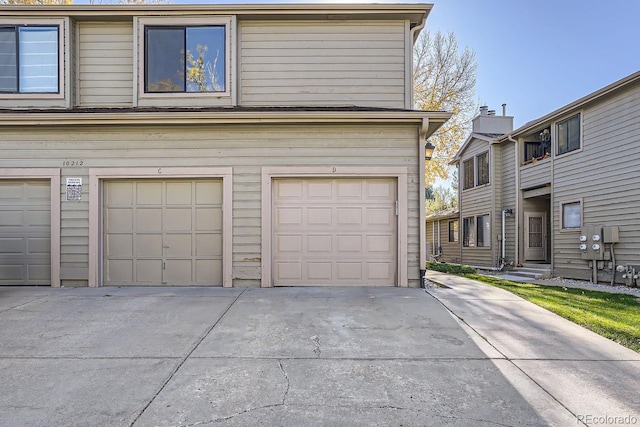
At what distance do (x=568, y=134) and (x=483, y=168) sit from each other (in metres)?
4.26

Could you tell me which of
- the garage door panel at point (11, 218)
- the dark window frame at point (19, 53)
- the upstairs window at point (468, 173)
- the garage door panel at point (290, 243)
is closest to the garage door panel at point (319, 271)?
the garage door panel at point (290, 243)

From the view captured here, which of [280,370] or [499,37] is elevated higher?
[499,37]

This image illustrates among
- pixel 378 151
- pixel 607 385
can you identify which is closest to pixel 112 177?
pixel 378 151

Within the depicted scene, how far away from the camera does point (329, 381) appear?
10.2 ft

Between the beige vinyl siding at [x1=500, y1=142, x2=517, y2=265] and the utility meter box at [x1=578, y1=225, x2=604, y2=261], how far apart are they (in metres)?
3.21

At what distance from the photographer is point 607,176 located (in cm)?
992

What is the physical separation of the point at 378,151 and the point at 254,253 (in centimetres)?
299

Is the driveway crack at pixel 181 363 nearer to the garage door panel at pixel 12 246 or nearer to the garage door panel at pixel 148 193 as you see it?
the garage door panel at pixel 148 193

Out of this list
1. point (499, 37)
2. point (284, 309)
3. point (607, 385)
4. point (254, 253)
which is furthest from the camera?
point (499, 37)

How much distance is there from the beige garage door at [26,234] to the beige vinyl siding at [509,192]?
1407 cm

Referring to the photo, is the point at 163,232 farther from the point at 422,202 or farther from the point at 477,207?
the point at 477,207

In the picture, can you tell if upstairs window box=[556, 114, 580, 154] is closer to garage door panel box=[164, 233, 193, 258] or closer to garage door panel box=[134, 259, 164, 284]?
garage door panel box=[164, 233, 193, 258]

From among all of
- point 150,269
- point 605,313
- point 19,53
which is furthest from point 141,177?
point 605,313

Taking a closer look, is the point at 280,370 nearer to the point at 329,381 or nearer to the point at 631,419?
the point at 329,381
